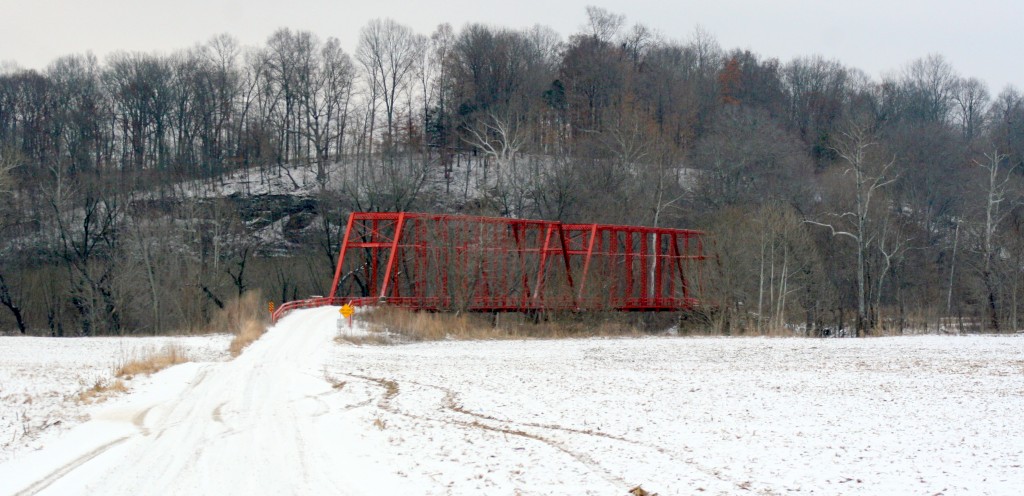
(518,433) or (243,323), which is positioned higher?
(243,323)

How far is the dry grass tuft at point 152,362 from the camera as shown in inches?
866

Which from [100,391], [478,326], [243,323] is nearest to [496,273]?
[478,326]

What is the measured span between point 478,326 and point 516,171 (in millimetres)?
35359

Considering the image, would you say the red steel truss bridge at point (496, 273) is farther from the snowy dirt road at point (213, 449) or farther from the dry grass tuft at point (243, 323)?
the snowy dirt road at point (213, 449)

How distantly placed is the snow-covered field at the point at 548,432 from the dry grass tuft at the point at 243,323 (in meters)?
6.59

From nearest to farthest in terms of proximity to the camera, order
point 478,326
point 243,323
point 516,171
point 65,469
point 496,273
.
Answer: point 65,469 < point 243,323 < point 478,326 < point 496,273 < point 516,171

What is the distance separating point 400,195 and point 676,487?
61.3m

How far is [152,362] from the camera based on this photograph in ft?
79.4

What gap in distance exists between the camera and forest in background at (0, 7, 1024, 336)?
197ft

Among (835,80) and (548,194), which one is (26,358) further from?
(835,80)

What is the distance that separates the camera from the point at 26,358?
94.2 ft

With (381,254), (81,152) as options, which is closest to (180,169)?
(81,152)

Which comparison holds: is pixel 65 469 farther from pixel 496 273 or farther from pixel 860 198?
pixel 860 198

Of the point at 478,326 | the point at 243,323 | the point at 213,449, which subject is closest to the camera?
the point at 213,449
